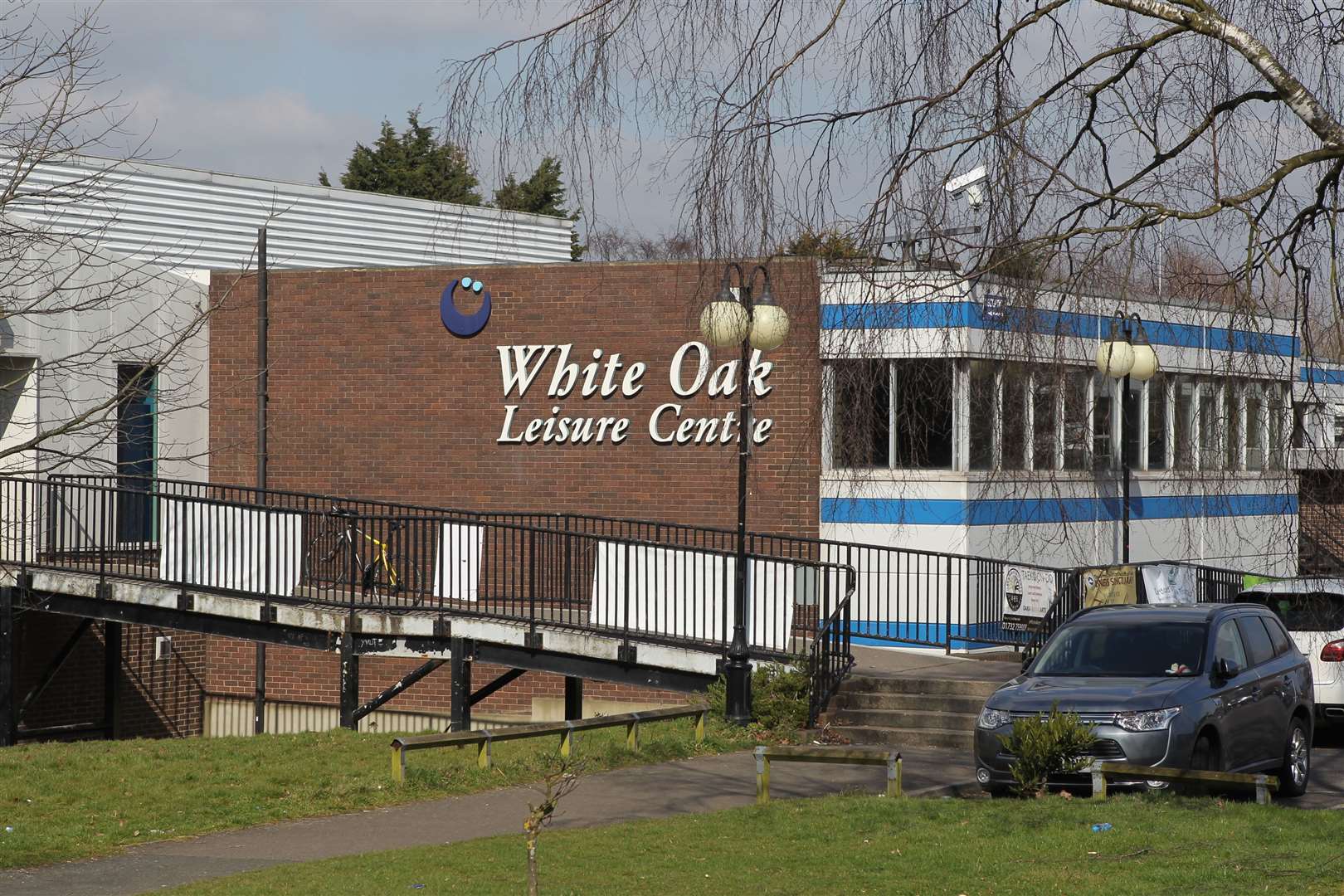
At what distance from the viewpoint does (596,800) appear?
489 inches

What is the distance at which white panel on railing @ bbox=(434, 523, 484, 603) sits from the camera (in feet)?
61.2

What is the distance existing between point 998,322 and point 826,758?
514cm

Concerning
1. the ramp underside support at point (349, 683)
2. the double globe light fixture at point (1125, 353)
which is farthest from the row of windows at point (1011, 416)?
the ramp underside support at point (349, 683)

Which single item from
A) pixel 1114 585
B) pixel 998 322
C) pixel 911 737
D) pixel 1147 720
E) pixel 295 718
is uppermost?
pixel 998 322

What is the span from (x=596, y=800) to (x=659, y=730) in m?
3.55

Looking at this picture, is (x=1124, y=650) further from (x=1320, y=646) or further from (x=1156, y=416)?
(x=1156, y=416)

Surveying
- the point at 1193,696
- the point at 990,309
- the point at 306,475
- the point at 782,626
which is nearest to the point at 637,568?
the point at 782,626

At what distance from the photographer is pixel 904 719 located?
16234 millimetres

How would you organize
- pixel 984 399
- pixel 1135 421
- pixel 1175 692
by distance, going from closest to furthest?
pixel 984 399 → pixel 1175 692 → pixel 1135 421

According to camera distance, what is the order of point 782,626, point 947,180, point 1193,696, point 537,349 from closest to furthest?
point 947,180, point 1193,696, point 782,626, point 537,349

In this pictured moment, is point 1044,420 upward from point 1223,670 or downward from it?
upward

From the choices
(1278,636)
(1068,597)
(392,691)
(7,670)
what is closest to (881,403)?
(1278,636)

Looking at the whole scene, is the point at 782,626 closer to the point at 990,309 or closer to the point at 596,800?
the point at 596,800

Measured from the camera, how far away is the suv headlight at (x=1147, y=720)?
11891mm
